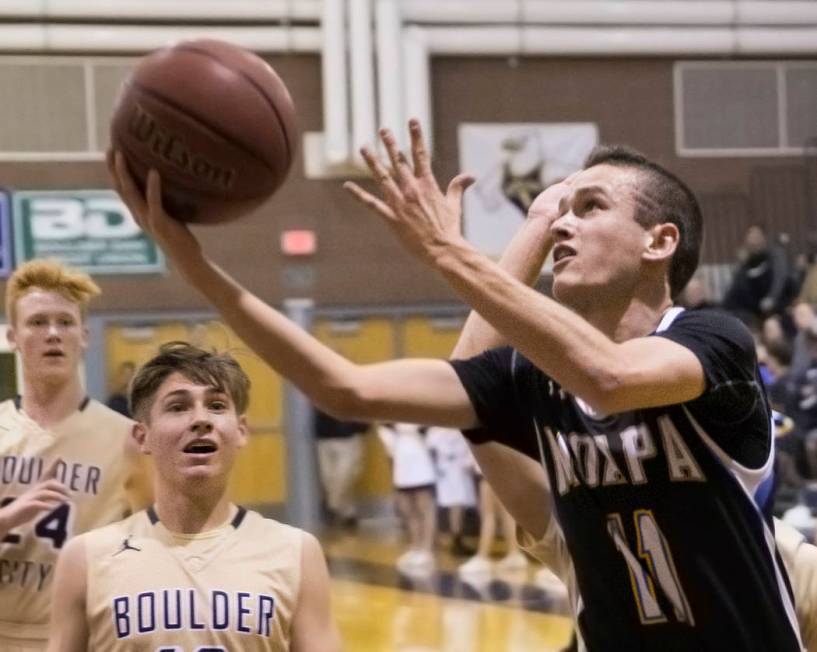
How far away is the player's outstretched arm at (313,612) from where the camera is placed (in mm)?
2994

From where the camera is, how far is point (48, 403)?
4.48 meters

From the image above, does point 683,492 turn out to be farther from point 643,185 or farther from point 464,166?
point 464,166

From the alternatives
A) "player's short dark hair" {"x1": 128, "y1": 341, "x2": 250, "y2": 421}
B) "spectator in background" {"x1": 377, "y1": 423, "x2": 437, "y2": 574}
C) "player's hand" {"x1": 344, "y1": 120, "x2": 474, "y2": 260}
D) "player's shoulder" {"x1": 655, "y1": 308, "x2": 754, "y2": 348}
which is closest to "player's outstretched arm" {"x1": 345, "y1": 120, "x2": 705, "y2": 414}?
"player's hand" {"x1": 344, "y1": 120, "x2": 474, "y2": 260}

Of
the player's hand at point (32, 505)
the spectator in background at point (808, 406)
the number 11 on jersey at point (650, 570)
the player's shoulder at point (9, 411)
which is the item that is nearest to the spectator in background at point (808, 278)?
the spectator in background at point (808, 406)

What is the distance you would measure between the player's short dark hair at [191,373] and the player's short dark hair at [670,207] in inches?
35.3

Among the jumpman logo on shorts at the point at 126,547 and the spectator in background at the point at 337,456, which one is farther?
the spectator in background at the point at 337,456

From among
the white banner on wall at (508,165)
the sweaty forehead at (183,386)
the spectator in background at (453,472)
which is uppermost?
the white banner on wall at (508,165)

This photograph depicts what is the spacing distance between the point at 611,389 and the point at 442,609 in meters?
6.97

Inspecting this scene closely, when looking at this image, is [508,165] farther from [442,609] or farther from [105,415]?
[105,415]

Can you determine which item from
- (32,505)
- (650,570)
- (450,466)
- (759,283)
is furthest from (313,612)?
(759,283)

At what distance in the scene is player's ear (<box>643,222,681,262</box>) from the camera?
2.74 m

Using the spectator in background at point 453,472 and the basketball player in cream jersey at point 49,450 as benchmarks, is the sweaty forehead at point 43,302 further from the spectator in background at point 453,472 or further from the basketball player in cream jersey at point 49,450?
the spectator in background at point 453,472

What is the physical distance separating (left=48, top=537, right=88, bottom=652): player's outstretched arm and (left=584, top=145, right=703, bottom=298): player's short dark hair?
133 cm

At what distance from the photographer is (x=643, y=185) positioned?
9.06 ft
